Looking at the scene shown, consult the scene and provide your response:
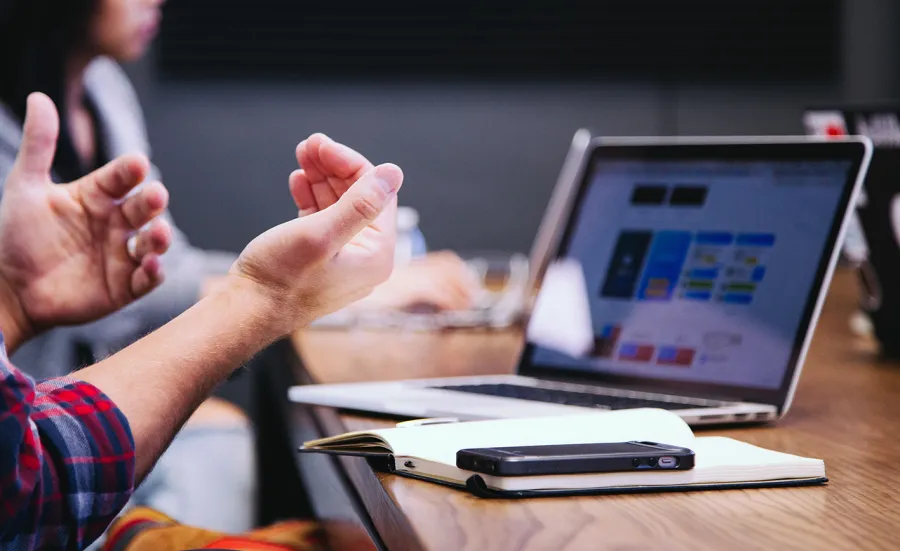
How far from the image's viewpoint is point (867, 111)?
1284mm

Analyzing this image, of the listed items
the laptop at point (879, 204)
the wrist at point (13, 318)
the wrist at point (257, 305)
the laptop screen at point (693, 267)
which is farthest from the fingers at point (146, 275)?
the laptop at point (879, 204)

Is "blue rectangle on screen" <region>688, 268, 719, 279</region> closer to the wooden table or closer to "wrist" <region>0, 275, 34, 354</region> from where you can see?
the wooden table

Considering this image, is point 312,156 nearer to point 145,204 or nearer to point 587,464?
point 145,204

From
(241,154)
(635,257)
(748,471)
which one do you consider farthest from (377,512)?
(241,154)

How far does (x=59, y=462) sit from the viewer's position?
28.8 inches

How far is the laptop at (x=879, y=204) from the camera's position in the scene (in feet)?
4.20

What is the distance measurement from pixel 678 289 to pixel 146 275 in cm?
58

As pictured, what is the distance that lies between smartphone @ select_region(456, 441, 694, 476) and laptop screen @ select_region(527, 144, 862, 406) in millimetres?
315

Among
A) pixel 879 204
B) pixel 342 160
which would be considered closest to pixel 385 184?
pixel 342 160

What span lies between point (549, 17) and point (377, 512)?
309cm

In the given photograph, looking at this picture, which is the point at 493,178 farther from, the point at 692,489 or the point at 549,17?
the point at 692,489

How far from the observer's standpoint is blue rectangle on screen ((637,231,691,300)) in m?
1.13

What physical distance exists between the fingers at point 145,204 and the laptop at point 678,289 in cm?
26

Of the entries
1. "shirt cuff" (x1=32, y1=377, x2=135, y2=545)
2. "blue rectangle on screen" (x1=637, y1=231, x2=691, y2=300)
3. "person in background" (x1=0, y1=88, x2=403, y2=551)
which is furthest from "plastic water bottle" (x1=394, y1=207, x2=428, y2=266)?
"shirt cuff" (x1=32, y1=377, x2=135, y2=545)
